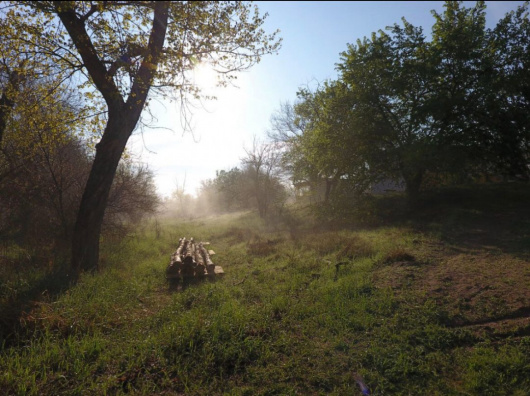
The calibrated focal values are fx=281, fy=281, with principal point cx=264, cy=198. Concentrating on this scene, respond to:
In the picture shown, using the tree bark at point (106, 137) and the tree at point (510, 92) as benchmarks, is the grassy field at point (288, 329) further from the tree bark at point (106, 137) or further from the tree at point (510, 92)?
the tree at point (510, 92)

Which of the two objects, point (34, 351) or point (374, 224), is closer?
point (34, 351)

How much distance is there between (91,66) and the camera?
6.42m

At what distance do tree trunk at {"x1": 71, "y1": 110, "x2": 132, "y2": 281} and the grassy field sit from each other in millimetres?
772

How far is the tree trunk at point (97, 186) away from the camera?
6.70 metres

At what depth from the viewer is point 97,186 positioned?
6723 millimetres

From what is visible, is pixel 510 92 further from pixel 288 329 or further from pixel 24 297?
pixel 24 297

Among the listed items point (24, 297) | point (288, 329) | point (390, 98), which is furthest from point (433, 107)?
point (24, 297)

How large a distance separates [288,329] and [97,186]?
17.9ft

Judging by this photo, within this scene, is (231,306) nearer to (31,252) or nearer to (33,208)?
(31,252)

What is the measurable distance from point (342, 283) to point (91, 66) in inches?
293

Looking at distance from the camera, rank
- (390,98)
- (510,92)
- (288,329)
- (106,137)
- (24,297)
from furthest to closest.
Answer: (390,98), (510,92), (106,137), (24,297), (288,329)

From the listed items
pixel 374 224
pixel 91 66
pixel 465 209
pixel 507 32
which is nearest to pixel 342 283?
pixel 91 66

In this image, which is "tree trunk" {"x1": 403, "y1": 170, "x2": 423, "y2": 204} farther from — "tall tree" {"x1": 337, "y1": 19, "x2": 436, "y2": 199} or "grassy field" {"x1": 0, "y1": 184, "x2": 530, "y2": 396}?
"grassy field" {"x1": 0, "y1": 184, "x2": 530, "y2": 396}

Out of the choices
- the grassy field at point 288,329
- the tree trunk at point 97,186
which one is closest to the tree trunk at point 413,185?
the grassy field at point 288,329
